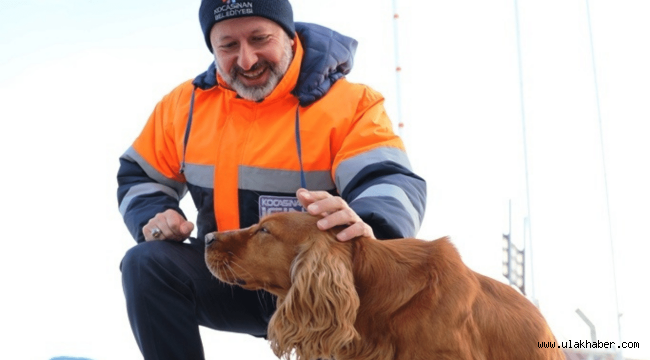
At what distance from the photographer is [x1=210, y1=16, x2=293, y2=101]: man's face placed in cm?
253

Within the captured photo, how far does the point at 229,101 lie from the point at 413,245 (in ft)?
3.19

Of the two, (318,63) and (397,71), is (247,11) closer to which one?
(318,63)

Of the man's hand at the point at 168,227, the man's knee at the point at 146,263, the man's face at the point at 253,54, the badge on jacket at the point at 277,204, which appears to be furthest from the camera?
the man's face at the point at 253,54

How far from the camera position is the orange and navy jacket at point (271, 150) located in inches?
93.1

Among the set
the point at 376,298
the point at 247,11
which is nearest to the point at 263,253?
the point at 376,298

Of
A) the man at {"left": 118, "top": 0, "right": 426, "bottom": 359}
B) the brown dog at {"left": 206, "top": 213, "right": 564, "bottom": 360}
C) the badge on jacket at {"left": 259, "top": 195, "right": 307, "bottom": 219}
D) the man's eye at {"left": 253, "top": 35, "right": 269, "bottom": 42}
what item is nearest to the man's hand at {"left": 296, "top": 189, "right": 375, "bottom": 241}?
the brown dog at {"left": 206, "top": 213, "right": 564, "bottom": 360}

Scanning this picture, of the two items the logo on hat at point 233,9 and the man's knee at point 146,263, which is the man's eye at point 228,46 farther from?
the man's knee at point 146,263

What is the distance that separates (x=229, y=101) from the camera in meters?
2.61

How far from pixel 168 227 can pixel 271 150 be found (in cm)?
43

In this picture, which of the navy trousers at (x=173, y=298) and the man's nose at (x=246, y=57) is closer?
the navy trousers at (x=173, y=298)

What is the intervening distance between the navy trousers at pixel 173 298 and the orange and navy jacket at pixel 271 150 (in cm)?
23

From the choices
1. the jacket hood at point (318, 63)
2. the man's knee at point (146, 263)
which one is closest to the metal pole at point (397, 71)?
the jacket hood at point (318, 63)

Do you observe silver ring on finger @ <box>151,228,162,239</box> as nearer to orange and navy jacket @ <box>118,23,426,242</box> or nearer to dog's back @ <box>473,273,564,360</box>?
orange and navy jacket @ <box>118,23,426,242</box>

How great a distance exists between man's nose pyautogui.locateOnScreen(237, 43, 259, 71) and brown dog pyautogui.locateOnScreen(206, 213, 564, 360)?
69cm
